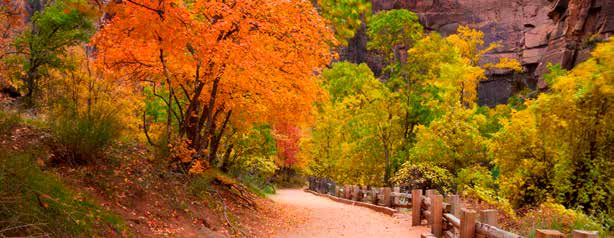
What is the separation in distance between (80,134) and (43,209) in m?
3.42

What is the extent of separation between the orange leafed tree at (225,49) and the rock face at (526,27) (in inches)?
1030

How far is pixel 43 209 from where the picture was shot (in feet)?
18.3

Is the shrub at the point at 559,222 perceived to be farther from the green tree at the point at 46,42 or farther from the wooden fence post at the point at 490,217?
the green tree at the point at 46,42

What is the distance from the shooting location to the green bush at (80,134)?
8688mm

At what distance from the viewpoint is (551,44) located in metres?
34.5

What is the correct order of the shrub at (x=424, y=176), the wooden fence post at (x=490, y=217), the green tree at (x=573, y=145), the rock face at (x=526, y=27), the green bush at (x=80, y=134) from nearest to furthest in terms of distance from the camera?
1. the wooden fence post at (x=490, y=217)
2. the green bush at (x=80, y=134)
3. the green tree at (x=573, y=145)
4. the shrub at (x=424, y=176)
5. the rock face at (x=526, y=27)

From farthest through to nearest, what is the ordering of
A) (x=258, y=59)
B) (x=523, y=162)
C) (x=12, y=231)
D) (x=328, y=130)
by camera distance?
1. (x=328, y=130)
2. (x=523, y=162)
3. (x=258, y=59)
4. (x=12, y=231)

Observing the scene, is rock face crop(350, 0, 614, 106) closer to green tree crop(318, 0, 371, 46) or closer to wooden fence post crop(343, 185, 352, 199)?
wooden fence post crop(343, 185, 352, 199)

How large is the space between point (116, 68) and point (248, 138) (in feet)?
37.0

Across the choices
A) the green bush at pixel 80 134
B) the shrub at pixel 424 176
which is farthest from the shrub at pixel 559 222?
the shrub at pixel 424 176

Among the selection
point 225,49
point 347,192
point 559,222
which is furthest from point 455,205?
point 347,192

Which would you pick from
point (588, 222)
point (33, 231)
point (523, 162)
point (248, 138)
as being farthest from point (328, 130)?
point (33, 231)

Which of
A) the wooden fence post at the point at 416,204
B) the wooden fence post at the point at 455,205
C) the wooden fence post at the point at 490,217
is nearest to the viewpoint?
the wooden fence post at the point at 490,217

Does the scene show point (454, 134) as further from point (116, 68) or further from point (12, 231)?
point (12, 231)
